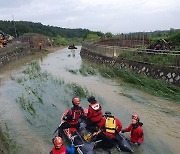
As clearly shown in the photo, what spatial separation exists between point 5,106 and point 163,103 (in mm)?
8612

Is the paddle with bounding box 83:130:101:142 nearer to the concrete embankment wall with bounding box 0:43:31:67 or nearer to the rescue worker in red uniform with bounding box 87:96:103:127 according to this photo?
the rescue worker in red uniform with bounding box 87:96:103:127

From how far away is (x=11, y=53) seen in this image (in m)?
41.9

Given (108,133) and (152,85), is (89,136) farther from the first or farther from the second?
(152,85)

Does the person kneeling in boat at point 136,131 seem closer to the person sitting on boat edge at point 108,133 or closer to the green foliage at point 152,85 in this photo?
the person sitting on boat edge at point 108,133

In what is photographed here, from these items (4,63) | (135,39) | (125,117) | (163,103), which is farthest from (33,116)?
(135,39)

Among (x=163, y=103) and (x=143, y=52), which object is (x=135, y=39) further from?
(x=163, y=103)

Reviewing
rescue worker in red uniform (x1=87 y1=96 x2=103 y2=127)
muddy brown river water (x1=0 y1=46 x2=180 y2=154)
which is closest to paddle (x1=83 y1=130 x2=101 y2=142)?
rescue worker in red uniform (x1=87 y1=96 x2=103 y2=127)

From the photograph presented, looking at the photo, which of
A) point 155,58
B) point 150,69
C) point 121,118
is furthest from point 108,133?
point 155,58

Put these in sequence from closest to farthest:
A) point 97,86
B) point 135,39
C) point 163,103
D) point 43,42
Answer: point 163,103 → point 97,86 → point 135,39 → point 43,42

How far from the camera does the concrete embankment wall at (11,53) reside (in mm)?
36525

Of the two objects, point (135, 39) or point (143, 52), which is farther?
point (135, 39)

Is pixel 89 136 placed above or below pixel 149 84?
above

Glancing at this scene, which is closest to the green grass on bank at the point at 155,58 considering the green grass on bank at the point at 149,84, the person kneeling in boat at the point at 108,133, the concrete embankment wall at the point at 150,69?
the concrete embankment wall at the point at 150,69

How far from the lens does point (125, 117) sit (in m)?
13.8
